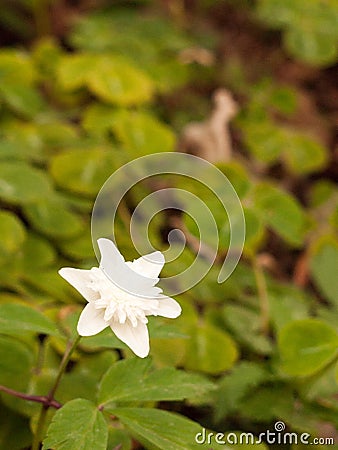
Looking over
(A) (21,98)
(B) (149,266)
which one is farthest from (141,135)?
(B) (149,266)

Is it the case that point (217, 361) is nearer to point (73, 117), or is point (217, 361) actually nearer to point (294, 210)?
point (294, 210)

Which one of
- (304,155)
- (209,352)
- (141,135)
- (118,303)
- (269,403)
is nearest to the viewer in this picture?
(118,303)

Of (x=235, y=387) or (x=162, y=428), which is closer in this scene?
(x=162, y=428)

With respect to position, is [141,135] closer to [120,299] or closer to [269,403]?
[269,403]

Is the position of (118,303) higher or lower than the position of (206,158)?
higher

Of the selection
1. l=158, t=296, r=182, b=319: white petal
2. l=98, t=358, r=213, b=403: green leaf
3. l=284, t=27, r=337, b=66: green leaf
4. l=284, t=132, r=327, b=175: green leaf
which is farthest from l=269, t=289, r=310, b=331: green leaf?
l=284, t=27, r=337, b=66: green leaf

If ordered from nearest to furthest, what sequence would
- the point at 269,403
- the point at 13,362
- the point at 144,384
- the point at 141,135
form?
the point at 144,384, the point at 13,362, the point at 269,403, the point at 141,135

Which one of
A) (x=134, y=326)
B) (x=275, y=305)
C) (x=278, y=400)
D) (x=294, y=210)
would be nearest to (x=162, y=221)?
(x=294, y=210)

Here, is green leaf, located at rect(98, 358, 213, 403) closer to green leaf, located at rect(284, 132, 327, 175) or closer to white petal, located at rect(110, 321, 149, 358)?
white petal, located at rect(110, 321, 149, 358)
